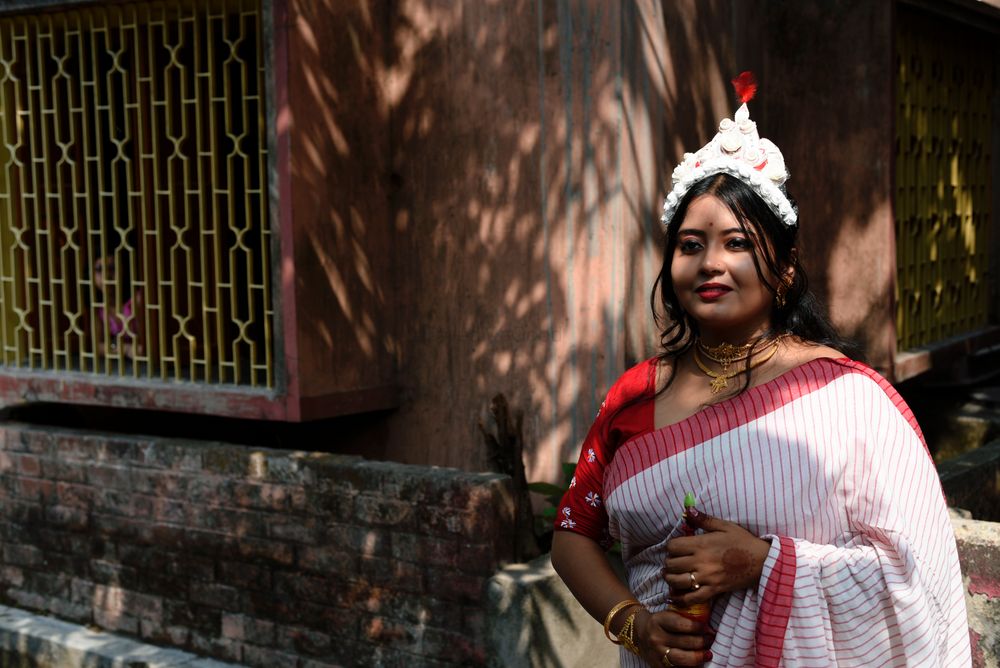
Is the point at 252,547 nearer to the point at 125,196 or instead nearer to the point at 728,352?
the point at 125,196

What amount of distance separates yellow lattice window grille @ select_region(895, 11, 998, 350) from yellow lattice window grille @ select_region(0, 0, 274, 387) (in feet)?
9.02

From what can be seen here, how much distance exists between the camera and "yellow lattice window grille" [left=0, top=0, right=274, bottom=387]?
5039mm

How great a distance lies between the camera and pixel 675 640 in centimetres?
215

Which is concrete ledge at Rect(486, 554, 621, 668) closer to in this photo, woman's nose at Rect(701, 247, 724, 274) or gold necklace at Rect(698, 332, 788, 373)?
gold necklace at Rect(698, 332, 788, 373)

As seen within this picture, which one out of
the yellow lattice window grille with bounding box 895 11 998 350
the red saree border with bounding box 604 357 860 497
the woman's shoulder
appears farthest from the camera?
the yellow lattice window grille with bounding box 895 11 998 350

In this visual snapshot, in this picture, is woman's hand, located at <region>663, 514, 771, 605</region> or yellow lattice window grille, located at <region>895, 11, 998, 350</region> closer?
woman's hand, located at <region>663, 514, 771, 605</region>

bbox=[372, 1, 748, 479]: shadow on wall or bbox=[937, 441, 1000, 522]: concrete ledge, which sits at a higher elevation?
bbox=[372, 1, 748, 479]: shadow on wall

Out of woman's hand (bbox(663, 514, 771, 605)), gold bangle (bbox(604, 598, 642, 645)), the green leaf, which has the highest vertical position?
woman's hand (bbox(663, 514, 771, 605))

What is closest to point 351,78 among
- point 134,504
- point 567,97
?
point 567,97

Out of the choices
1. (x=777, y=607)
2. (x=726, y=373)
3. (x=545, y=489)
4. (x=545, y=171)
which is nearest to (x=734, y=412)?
(x=726, y=373)

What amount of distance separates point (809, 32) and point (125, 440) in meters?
3.35

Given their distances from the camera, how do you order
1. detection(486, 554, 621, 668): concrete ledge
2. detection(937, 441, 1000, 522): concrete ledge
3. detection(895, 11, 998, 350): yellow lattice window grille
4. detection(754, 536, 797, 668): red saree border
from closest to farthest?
detection(754, 536, 797, 668): red saree border → detection(486, 554, 621, 668): concrete ledge → detection(937, 441, 1000, 522): concrete ledge → detection(895, 11, 998, 350): yellow lattice window grille

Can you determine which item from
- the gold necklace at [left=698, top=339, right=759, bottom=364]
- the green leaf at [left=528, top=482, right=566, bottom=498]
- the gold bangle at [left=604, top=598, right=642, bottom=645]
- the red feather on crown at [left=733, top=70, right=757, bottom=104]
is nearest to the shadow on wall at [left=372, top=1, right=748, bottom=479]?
the green leaf at [left=528, top=482, right=566, bottom=498]

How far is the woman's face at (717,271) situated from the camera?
2246mm
